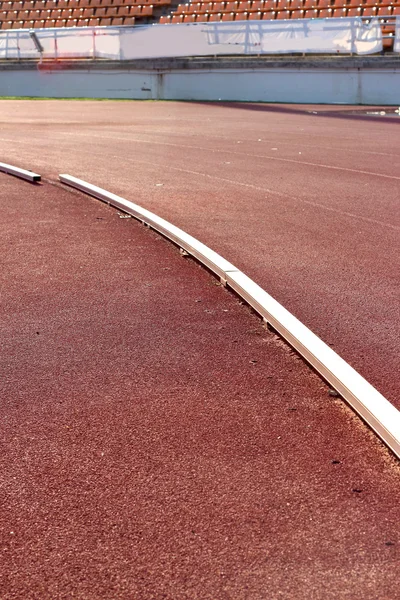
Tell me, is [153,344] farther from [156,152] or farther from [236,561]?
[156,152]

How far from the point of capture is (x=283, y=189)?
38.0 ft

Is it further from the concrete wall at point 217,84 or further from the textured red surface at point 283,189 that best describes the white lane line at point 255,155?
the concrete wall at point 217,84

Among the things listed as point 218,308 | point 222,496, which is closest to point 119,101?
point 218,308

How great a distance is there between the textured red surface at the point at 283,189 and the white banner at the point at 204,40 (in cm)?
526

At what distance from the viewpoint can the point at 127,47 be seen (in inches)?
1307

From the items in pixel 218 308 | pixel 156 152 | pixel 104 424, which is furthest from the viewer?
pixel 156 152

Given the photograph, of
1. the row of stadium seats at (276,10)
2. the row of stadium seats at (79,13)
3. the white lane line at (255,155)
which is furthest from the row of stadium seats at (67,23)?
the white lane line at (255,155)

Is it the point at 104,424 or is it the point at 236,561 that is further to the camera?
the point at 104,424

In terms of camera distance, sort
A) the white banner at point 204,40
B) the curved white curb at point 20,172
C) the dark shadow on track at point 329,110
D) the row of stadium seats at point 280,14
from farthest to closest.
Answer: the row of stadium seats at point 280,14 < the white banner at point 204,40 < the dark shadow on track at point 329,110 < the curved white curb at point 20,172

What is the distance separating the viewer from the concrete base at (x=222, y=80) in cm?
2888

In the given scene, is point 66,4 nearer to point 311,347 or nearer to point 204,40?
point 204,40

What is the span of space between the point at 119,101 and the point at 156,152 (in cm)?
1760

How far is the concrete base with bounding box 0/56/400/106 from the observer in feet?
94.7

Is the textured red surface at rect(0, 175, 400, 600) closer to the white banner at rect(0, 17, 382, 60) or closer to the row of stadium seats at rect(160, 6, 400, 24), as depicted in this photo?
the white banner at rect(0, 17, 382, 60)
